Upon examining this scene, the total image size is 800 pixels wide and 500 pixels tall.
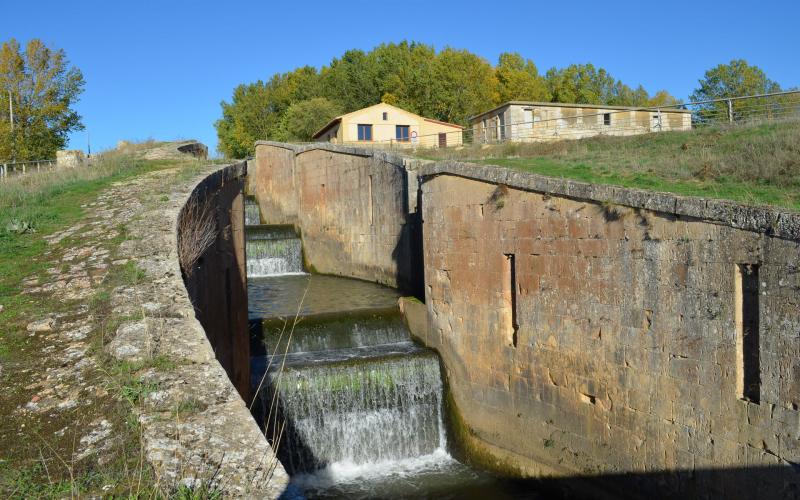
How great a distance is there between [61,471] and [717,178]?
31.3 feet

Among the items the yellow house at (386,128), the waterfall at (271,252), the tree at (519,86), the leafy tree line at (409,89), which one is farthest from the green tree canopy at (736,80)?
the waterfall at (271,252)

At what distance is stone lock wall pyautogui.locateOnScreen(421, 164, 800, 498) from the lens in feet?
20.8

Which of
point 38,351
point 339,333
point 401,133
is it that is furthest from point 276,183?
point 38,351

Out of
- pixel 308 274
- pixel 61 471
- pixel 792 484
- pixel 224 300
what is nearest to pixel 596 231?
pixel 792 484

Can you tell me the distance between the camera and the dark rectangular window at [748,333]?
6.49 meters

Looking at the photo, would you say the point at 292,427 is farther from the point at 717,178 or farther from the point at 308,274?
the point at 308,274

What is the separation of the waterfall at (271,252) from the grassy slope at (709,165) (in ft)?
30.1

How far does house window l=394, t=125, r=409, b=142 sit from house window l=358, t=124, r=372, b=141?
1512 millimetres

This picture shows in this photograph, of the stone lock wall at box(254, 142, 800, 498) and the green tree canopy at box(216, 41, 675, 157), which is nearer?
the stone lock wall at box(254, 142, 800, 498)

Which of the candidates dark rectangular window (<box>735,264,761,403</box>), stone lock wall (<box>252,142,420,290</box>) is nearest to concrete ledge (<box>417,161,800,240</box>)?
dark rectangular window (<box>735,264,761,403</box>)

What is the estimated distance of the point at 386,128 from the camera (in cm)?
3525

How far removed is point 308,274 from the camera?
21.1 meters

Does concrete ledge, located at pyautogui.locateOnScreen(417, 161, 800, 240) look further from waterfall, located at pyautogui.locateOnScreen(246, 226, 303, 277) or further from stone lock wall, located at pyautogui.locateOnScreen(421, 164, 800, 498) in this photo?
waterfall, located at pyautogui.locateOnScreen(246, 226, 303, 277)

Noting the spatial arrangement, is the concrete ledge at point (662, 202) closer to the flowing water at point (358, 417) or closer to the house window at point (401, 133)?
the flowing water at point (358, 417)
